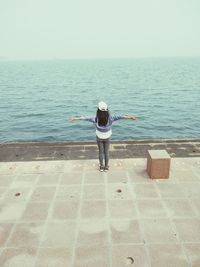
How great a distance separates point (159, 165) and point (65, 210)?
2815mm

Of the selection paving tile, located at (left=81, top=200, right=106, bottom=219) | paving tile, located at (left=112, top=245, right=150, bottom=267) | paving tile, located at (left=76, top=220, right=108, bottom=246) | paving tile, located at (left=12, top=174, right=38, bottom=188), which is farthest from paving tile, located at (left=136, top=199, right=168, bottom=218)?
paving tile, located at (left=12, top=174, right=38, bottom=188)

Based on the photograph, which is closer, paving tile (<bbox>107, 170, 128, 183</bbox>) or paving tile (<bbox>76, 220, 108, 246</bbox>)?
paving tile (<bbox>76, 220, 108, 246</bbox>)

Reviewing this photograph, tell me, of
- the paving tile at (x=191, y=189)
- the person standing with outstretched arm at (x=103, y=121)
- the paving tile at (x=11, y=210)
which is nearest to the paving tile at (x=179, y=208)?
the paving tile at (x=191, y=189)

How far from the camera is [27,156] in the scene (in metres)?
10.1

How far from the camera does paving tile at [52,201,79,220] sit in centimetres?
584

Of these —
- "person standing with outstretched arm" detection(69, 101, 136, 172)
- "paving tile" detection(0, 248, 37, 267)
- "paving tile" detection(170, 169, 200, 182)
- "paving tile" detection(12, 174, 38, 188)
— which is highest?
"person standing with outstretched arm" detection(69, 101, 136, 172)

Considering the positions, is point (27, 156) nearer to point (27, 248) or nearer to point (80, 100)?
point (27, 248)

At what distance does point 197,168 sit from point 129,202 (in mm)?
2883

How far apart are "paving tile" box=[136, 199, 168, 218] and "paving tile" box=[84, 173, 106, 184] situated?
56.3 inches

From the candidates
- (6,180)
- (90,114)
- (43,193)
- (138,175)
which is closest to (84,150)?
(138,175)

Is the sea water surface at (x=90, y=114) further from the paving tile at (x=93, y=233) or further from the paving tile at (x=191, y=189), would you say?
the paving tile at (x=93, y=233)

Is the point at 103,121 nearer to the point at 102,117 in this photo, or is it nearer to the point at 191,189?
the point at 102,117

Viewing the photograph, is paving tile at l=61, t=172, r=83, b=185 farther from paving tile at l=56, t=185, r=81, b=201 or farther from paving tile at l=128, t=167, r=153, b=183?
paving tile at l=128, t=167, r=153, b=183

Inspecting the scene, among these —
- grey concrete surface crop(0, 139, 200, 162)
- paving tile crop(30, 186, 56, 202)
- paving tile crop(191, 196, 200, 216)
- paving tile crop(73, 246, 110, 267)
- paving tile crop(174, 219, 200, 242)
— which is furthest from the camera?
grey concrete surface crop(0, 139, 200, 162)
